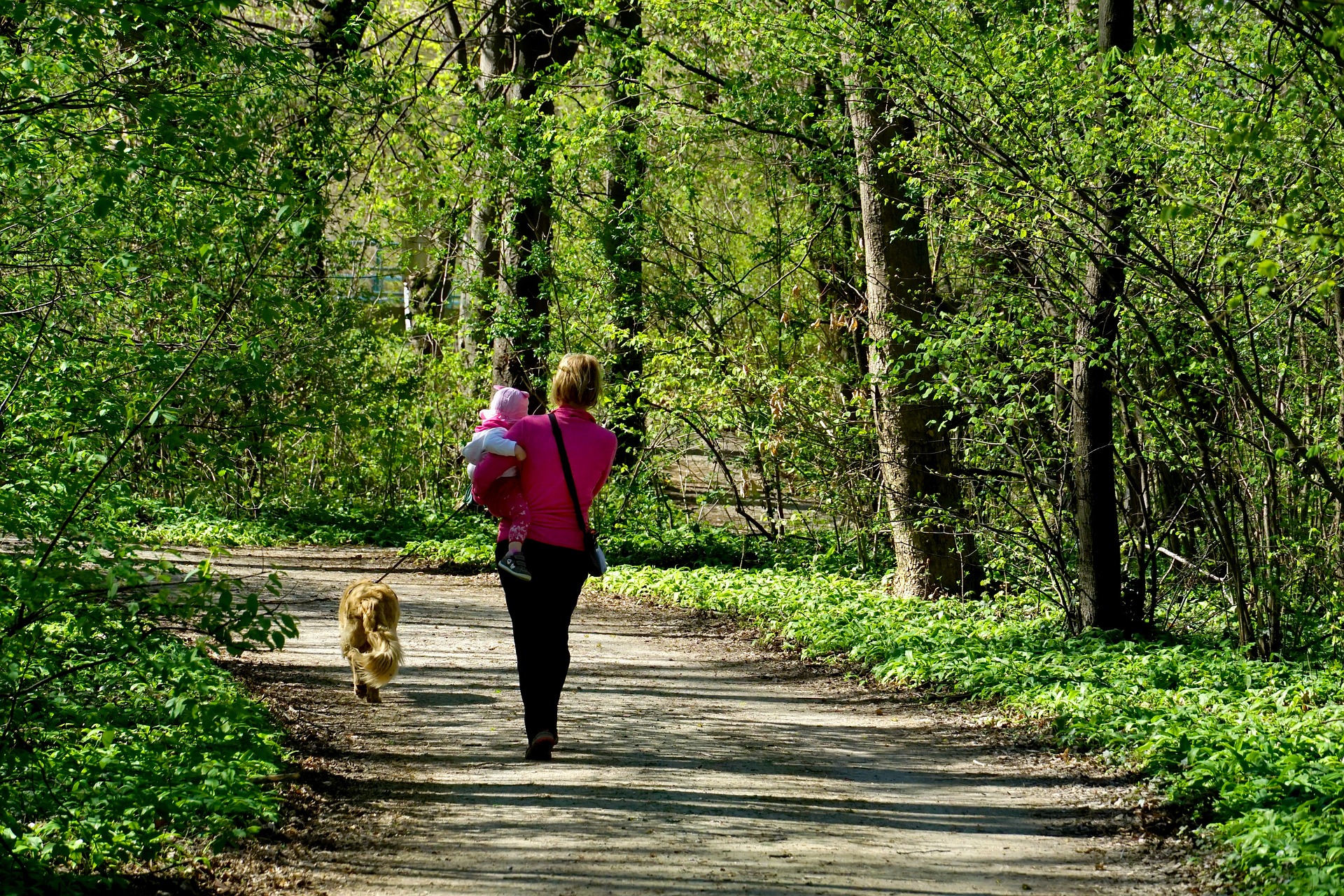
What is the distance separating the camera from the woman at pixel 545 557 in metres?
6.98

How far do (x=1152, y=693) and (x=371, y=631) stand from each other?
17.1 ft

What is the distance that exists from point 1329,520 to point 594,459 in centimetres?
698

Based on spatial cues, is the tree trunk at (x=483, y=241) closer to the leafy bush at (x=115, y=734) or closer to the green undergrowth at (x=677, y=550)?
the green undergrowth at (x=677, y=550)

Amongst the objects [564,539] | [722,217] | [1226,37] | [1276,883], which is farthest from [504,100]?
[1276,883]

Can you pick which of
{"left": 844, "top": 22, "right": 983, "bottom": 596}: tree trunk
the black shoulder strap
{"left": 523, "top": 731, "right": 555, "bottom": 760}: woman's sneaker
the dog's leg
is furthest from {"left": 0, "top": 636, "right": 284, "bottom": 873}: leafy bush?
{"left": 844, "top": 22, "right": 983, "bottom": 596}: tree trunk

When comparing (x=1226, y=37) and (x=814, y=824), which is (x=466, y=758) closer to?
(x=814, y=824)

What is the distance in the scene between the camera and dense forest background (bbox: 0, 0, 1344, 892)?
586 centimetres

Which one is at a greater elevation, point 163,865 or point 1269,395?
point 1269,395

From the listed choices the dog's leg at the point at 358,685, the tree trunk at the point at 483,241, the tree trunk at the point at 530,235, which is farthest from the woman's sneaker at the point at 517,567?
the tree trunk at the point at 483,241

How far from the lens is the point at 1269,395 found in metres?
10.3

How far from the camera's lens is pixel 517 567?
6934 millimetres

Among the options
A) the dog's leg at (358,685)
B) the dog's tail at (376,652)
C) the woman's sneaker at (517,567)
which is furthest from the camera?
the dog's leg at (358,685)

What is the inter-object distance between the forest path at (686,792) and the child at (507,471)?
1078 mm

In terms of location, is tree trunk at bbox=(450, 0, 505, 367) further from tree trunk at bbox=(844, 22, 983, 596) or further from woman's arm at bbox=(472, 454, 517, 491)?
woman's arm at bbox=(472, 454, 517, 491)
